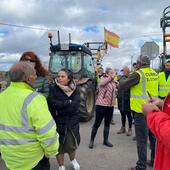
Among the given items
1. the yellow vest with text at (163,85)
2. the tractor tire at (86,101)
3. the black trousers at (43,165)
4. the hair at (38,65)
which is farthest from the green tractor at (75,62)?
the black trousers at (43,165)

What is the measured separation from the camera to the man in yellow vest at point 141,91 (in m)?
4.59

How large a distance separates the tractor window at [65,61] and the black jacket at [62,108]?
16.3ft

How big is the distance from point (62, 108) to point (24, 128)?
177 cm

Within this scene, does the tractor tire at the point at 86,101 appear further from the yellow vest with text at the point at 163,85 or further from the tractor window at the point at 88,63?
the yellow vest with text at the point at 163,85

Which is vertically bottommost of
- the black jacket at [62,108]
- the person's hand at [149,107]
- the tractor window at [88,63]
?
the black jacket at [62,108]

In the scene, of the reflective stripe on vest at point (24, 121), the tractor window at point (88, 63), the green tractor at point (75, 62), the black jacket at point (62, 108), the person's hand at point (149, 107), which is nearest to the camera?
the person's hand at point (149, 107)

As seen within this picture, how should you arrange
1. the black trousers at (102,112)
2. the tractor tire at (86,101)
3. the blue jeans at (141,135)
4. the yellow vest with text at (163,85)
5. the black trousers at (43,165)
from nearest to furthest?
the black trousers at (43,165) → the blue jeans at (141,135) → the yellow vest with text at (163,85) → the black trousers at (102,112) → the tractor tire at (86,101)

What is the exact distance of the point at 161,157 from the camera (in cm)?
218

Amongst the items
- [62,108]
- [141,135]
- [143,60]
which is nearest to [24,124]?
[62,108]

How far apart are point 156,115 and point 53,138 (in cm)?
109

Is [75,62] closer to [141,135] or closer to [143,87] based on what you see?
[143,87]

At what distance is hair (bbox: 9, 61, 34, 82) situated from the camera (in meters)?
2.77

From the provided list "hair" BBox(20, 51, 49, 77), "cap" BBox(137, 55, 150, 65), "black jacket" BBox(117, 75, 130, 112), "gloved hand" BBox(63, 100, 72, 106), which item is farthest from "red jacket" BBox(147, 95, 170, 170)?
"black jacket" BBox(117, 75, 130, 112)

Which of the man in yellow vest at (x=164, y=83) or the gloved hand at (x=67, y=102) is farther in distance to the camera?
the man in yellow vest at (x=164, y=83)
